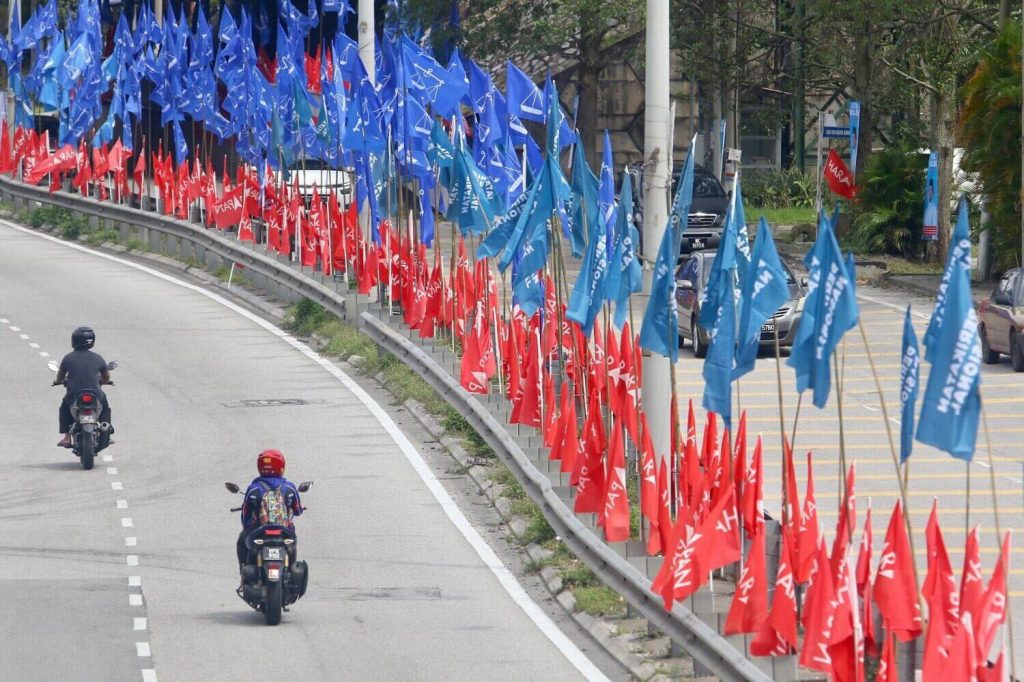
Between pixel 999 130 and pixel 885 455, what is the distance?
15.1 metres

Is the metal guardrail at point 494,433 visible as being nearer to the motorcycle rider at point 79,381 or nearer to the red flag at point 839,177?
the motorcycle rider at point 79,381

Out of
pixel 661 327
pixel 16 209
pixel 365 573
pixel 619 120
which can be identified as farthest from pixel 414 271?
pixel 619 120

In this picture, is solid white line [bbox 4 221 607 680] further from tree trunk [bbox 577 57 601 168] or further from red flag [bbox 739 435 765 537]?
tree trunk [bbox 577 57 601 168]

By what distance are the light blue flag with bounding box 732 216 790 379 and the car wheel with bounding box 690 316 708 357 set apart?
15.4 meters

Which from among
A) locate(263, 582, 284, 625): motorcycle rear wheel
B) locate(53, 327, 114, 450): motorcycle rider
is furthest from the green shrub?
locate(263, 582, 284, 625): motorcycle rear wheel

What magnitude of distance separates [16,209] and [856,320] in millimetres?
37653

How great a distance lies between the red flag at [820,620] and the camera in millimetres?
11781

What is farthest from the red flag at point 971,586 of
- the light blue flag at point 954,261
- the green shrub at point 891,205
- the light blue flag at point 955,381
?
the green shrub at point 891,205

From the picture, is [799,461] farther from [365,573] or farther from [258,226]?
[258,226]

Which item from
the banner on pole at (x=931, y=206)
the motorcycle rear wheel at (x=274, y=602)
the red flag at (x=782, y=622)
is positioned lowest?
the motorcycle rear wheel at (x=274, y=602)

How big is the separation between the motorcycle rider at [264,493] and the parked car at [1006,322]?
47.6ft

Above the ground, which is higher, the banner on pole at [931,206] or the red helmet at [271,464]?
the banner on pole at [931,206]

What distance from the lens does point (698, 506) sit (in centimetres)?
1422

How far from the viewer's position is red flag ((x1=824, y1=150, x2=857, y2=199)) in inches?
1581
